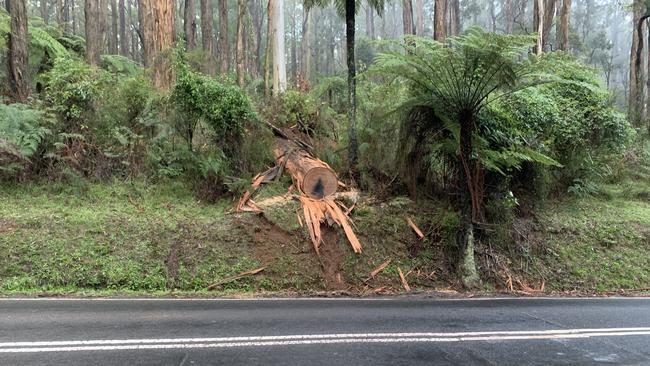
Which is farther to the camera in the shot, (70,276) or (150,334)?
(70,276)

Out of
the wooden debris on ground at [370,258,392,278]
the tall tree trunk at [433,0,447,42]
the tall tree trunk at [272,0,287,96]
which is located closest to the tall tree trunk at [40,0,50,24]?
the tall tree trunk at [272,0,287,96]

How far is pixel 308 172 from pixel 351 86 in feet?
8.47

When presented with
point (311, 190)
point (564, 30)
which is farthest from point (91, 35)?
point (564, 30)

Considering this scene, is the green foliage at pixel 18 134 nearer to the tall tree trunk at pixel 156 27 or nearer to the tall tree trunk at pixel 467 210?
the tall tree trunk at pixel 156 27

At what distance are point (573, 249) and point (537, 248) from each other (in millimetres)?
1088

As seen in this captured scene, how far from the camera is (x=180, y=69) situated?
12227mm

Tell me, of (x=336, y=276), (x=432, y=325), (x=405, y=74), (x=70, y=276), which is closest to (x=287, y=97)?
(x=405, y=74)

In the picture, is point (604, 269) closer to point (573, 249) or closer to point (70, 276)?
point (573, 249)

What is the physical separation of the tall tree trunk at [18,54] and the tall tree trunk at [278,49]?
8.36 meters

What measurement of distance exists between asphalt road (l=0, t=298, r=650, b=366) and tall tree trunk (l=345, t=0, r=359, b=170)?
5117 mm

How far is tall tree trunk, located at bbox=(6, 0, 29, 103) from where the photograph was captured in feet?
43.8

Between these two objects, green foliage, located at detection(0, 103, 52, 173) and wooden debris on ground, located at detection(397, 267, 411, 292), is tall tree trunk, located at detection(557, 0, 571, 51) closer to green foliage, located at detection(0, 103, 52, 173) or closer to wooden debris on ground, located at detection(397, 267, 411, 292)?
wooden debris on ground, located at detection(397, 267, 411, 292)

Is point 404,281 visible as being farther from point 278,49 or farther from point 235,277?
point 278,49

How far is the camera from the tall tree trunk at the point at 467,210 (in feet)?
34.0
